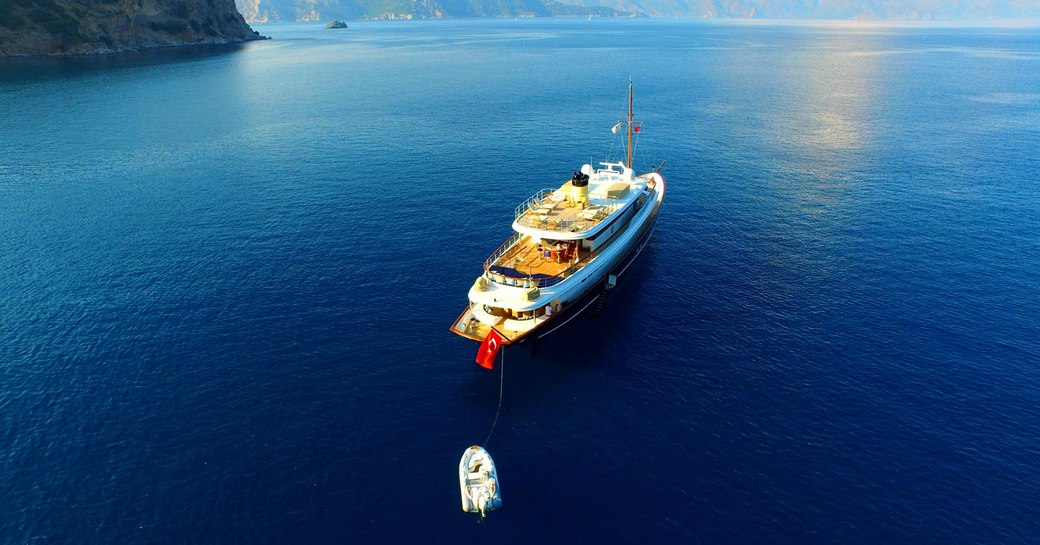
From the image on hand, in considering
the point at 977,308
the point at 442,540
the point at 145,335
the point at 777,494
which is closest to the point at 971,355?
the point at 977,308

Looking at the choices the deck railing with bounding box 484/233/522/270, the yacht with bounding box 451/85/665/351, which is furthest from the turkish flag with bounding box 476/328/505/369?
the deck railing with bounding box 484/233/522/270

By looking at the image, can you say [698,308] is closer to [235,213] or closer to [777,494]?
[777,494]

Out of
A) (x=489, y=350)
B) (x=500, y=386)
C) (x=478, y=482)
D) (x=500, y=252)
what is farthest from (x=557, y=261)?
(x=478, y=482)

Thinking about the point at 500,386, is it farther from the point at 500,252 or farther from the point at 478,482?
the point at 500,252

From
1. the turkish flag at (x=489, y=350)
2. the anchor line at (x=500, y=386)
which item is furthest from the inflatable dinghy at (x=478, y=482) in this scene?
the turkish flag at (x=489, y=350)

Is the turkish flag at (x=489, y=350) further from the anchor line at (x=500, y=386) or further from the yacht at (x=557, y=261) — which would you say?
the anchor line at (x=500, y=386)

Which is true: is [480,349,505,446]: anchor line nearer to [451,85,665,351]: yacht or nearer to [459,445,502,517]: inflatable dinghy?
[451,85,665,351]: yacht
